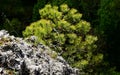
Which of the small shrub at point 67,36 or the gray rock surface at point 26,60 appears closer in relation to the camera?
the gray rock surface at point 26,60

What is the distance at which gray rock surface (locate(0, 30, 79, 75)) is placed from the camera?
42.3ft

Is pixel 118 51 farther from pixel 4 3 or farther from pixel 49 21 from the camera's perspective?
pixel 4 3

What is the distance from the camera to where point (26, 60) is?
13258mm

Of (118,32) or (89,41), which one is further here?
(118,32)

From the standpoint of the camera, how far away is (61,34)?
76.5ft

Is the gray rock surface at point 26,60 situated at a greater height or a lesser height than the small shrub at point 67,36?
lesser

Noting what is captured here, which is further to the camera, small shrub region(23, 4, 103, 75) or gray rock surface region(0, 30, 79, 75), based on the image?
small shrub region(23, 4, 103, 75)

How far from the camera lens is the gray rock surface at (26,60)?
42.3ft

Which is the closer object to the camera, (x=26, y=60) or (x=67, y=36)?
(x=26, y=60)

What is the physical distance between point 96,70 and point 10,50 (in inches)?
518

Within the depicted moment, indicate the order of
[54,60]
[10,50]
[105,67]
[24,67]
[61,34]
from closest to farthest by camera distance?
[24,67]
[10,50]
[54,60]
[61,34]
[105,67]

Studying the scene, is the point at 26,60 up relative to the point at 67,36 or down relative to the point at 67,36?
down

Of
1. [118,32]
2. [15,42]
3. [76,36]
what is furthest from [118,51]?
[15,42]

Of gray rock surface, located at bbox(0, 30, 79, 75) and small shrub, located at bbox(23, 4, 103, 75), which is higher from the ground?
small shrub, located at bbox(23, 4, 103, 75)
